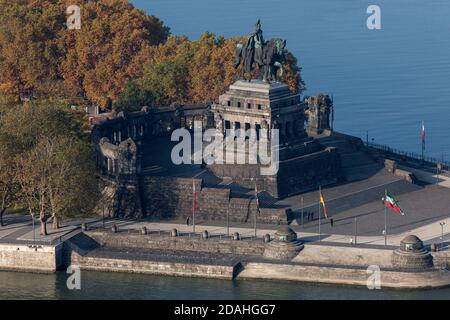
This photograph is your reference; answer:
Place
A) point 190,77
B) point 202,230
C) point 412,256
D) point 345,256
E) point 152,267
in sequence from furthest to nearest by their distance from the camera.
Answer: point 190,77
point 202,230
point 152,267
point 345,256
point 412,256

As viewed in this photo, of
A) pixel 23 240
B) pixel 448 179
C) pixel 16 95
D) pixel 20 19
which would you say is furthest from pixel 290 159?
pixel 20 19

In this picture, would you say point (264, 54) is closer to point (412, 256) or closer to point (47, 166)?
point (47, 166)

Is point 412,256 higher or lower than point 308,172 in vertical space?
lower

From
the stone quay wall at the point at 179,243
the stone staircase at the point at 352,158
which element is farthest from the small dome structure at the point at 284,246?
the stone staircase at the point at 352,158

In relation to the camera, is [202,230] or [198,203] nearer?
[202,230]

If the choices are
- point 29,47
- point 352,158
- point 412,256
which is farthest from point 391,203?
point 29,47

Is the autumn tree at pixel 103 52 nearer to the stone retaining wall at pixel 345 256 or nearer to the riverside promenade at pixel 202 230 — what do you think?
the riverside promenade at pixel 202 230
